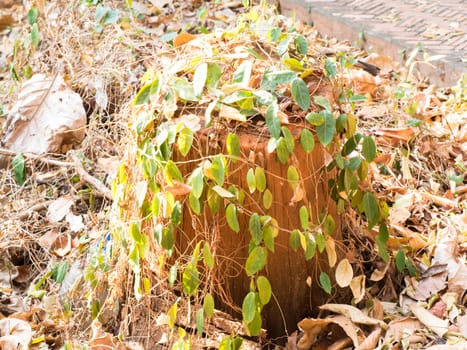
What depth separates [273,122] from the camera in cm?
231

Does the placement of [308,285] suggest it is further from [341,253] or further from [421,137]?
[421,137]

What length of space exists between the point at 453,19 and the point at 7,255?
3277 millimetres

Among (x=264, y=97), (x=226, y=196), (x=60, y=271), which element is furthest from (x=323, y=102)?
(x=60, y=271)

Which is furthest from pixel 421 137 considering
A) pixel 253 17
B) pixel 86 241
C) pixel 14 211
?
pixel 14 211

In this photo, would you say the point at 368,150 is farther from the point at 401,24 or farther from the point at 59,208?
the point at 401,24

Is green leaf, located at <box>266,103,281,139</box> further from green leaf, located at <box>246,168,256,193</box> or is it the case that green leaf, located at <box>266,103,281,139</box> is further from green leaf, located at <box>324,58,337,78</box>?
green leaf, located at <box>324,58,337,78</box>

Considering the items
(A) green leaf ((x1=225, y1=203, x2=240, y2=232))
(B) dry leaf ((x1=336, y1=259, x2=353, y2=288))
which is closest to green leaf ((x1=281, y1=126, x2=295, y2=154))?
(A) green leaf ((x1=225, y1=203, x2=240, y2=232))

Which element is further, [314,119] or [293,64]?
[293,64]

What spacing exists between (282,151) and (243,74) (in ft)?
0.89

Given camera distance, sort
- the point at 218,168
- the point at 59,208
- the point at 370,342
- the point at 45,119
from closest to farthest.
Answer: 1. the point at 218,168
2. the point at 370,342
3. the point at 59,208
4. the point at 45,119

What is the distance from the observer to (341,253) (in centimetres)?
271

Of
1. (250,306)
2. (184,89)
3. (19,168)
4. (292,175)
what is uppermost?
(184,89)

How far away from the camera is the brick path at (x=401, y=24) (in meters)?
4.61

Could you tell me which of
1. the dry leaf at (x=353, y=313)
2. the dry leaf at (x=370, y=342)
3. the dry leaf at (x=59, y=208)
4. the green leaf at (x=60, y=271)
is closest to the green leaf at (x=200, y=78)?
the dry leaf at (x=353, y=313)
